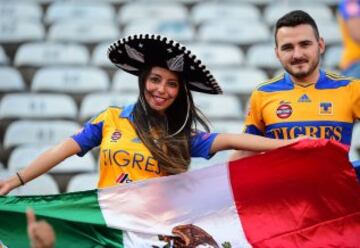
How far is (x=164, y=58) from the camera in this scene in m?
3.86

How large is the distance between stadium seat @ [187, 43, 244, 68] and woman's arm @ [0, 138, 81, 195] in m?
3.82

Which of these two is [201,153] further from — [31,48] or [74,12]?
[74,12]

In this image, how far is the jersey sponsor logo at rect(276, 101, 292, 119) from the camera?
162 inches

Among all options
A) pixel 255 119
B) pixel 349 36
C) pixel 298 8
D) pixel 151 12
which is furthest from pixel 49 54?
pixel 255 119

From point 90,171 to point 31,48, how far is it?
1.93m

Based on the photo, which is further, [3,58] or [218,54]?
[218,54]

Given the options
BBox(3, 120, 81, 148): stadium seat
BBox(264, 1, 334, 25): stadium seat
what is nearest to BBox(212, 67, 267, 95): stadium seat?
BBox(264, 1, 334, 25): stadium seat

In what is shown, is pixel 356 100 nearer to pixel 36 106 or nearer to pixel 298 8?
pixel 36 106

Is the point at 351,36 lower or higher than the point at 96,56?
higher

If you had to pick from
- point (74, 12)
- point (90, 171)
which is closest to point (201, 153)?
point (90, 171)

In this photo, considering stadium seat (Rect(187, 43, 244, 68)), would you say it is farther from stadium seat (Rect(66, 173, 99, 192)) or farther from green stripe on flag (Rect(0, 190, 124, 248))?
green stripe on flag (Rect(0, 190, 124, 248))

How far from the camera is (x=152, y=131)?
3.88 meters

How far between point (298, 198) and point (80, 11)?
484 cm

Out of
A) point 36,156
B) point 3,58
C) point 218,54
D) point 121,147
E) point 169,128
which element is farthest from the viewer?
point 218,54
